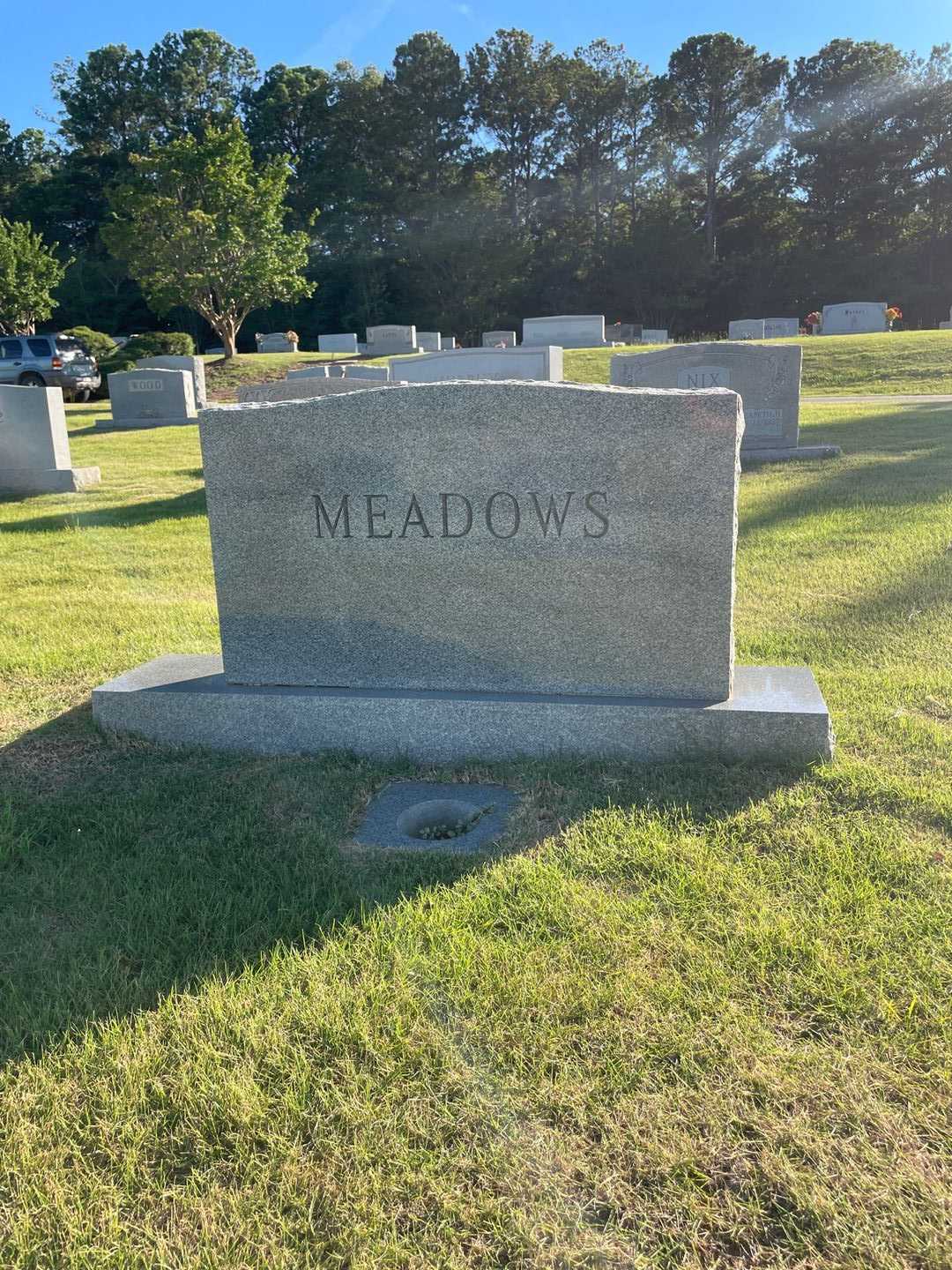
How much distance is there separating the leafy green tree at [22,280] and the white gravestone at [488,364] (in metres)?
21.2

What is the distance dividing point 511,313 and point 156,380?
35071 mm

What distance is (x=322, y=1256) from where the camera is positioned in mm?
1533

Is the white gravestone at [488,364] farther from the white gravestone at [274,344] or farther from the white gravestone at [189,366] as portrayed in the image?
the white gravestone at [274,344]

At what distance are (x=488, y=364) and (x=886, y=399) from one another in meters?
8.50

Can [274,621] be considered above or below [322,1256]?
above

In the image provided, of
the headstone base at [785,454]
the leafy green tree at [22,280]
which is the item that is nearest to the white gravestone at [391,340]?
the leafy green tree at [22,280]

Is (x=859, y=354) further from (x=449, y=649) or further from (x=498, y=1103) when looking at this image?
(x=498, y=1103)

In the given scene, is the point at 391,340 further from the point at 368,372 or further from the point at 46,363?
the point at 368,372

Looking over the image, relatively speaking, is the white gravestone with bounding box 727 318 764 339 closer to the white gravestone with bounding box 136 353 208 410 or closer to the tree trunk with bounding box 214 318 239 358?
the tree trunk with bounding box 214 318 239 358

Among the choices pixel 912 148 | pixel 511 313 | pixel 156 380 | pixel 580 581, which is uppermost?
pixel 912 148

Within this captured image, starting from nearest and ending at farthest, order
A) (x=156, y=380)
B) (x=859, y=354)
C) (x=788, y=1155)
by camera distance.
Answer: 1. (x=788, y=1155)
2. (x=156, y=380)
3. (x=859, y=354)

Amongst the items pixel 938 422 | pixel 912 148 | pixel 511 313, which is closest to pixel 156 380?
pixel 938 422

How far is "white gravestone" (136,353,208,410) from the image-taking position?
67.0 ft

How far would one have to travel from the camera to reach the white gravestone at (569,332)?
31.3 metres
